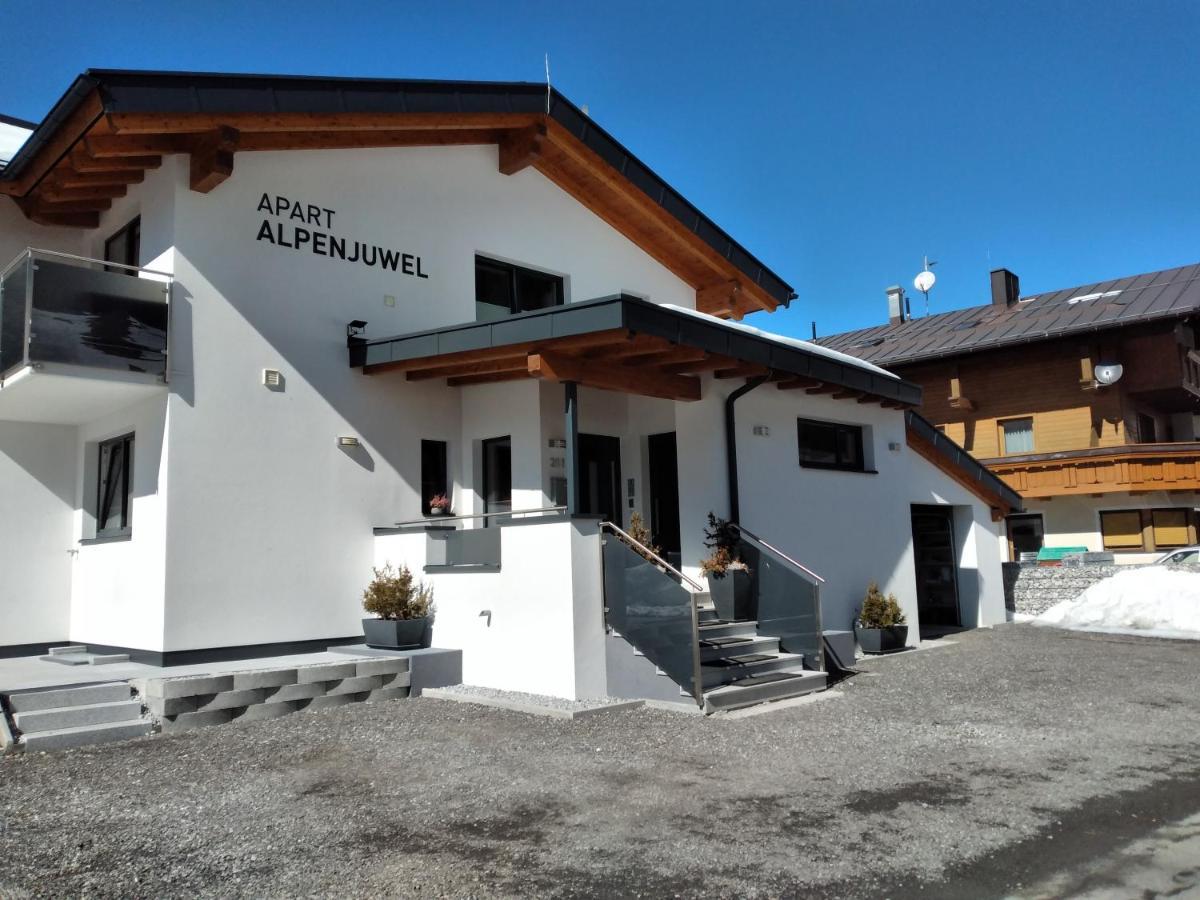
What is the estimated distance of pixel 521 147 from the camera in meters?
13.5

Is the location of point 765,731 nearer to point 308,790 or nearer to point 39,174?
point 308,790

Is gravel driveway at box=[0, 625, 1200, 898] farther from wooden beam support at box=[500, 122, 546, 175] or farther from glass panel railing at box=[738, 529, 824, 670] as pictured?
wooden beam support at box=[500, 122, 546, 175]

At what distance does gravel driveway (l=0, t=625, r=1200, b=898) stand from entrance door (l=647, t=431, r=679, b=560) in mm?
3848

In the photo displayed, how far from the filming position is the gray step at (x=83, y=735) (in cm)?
737

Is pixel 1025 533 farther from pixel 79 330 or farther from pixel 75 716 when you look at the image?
pixel 75 716

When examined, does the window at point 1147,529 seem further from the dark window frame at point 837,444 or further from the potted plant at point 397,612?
the potted plant at point 397,612

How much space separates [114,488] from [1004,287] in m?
26.9

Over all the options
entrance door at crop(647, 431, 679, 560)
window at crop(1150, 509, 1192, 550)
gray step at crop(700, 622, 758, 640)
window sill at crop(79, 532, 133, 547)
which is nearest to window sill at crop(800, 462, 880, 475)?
entrance door at crop(647, 431, 679, 560)

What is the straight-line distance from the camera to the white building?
9531mm

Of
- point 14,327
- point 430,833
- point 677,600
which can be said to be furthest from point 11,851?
point 14,327

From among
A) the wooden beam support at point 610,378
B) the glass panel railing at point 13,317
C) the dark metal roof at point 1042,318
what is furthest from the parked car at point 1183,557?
the glass panel railing at point 13,317

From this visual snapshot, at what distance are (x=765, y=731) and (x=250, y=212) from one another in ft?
26.0

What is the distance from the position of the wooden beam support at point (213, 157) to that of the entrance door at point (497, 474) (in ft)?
14.5

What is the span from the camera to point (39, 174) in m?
10.5
